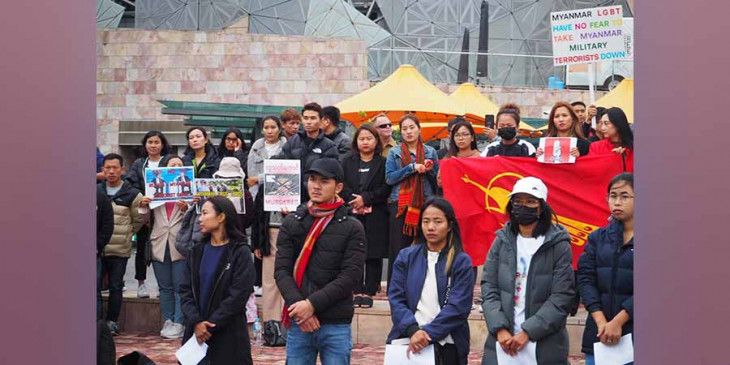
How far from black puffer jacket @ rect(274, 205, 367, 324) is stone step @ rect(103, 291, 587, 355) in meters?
3.29

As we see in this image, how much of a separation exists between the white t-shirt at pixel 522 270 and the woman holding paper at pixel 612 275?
1.12ft

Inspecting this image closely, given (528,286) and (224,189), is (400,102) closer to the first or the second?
(224,189)

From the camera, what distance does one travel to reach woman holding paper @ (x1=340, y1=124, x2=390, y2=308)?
36.4 ft

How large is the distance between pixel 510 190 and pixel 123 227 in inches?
161

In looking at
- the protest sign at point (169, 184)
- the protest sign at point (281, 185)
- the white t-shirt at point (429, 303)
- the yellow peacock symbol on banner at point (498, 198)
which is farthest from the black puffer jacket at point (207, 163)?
the white t-shirt at point (429, 303)

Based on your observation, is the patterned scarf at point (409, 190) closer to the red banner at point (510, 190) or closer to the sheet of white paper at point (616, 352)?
the red banner at point (510, 190)

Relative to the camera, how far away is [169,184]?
448 inches

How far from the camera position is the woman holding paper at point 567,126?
10.7 meters

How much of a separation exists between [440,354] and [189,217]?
4.29 m

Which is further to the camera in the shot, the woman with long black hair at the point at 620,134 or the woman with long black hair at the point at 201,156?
the woman with long black hair at the point at 201,156

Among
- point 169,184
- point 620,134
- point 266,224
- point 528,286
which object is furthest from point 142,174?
point 528,286
